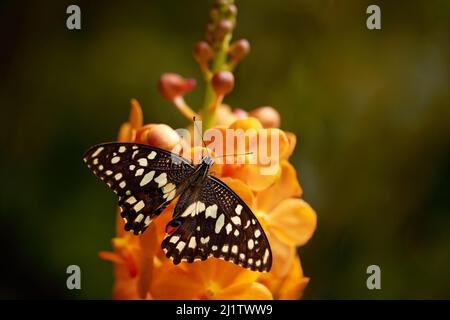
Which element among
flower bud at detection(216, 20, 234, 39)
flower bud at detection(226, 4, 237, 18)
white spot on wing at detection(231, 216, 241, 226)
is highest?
flower bud at detection(226, 4, 237, 18)

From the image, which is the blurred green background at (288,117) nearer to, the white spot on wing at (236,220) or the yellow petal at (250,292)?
the yellow petal at (250,292)

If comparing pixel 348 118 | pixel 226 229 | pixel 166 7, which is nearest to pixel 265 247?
pixel 226 229

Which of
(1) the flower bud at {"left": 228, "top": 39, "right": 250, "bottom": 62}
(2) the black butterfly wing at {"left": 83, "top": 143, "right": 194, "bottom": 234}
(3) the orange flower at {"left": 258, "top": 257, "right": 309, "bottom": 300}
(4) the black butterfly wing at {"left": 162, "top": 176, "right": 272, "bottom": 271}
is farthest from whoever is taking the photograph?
(1) the flower bud at {"left": 228, "top": 39, "right": 250, "bottom": 62}

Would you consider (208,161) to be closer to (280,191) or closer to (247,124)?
(247,124)

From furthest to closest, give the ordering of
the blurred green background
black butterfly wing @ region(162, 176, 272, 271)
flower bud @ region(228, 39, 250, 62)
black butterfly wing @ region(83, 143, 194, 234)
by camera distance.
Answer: the blurred green background, flower bud @ region(228, 39, 250, 62), black butterfly wing @ region(83, 143, 194, 234), black butterfly wing @ region(162, 176, 272, 271)

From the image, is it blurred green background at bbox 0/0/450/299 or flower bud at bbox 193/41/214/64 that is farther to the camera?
blurred green background at bbox 0/0/450/299

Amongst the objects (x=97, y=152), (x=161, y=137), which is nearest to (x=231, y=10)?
(x=161, y=137)

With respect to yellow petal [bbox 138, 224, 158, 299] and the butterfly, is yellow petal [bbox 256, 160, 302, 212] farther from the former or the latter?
yellow petal [bbox 138, 224, 158, 299]

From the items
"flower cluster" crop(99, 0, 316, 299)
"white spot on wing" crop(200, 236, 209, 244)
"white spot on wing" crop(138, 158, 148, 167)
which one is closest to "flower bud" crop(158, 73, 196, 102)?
"flower cluster" crop(99, 0, 316, 299)
